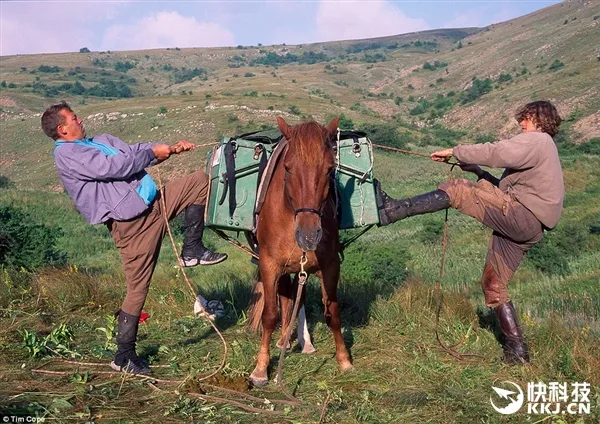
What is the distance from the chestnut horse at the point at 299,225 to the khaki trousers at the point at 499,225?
1.27 m

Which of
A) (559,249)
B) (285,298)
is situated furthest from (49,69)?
(285,298)

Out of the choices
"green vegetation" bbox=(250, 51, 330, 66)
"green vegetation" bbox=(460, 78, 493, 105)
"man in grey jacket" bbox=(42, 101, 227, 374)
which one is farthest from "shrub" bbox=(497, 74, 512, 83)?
"green vegetation" bbox=(250, 51, 330, 66)

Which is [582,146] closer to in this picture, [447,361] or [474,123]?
[474,123]

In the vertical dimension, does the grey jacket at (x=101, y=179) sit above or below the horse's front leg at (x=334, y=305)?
above

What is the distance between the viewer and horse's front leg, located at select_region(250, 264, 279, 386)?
200 inches

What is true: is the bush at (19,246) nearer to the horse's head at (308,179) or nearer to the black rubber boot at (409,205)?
the black rubber boot at (409,205)

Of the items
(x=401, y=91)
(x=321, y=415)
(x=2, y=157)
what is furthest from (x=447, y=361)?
(x=401, y=91)

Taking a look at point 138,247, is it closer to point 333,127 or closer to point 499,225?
point 333,127

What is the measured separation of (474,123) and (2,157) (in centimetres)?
5218

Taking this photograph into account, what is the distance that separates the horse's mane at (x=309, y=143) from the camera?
4.21m

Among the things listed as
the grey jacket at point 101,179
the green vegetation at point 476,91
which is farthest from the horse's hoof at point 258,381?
the green vegetation at point 476,91

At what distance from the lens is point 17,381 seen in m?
4.65

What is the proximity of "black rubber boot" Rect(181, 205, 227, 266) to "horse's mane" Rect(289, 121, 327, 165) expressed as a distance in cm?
171

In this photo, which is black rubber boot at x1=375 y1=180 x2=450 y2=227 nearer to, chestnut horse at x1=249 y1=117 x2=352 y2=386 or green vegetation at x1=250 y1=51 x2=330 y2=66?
chestnut horse at x1=249 y1=117 x2=352 y2=386
